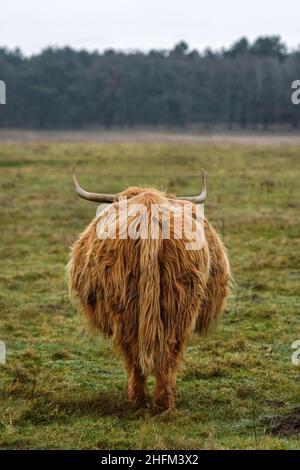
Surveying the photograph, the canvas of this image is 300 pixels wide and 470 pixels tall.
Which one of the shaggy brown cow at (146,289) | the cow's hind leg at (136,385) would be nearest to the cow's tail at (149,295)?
the shaggy brown cow at (146,289)

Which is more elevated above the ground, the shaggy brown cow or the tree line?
the tree line

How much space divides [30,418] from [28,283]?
15.0 feet

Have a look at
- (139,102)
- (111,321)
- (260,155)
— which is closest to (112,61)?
(139,102)

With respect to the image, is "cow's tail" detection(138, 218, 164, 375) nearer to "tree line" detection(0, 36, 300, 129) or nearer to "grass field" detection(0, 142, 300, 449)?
"grass field" detection(0, 142, 300, 449)

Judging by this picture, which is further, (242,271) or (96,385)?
(242,271)

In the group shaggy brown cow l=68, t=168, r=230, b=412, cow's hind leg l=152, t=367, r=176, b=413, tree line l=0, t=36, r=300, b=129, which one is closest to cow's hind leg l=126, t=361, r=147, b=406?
shaggy brown cow l=68, t=168, r=230, b=412

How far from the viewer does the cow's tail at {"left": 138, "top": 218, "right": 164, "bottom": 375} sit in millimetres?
4484

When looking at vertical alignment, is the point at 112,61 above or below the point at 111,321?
above

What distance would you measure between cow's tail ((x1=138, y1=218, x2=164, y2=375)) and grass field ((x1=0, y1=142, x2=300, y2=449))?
0.54 metres

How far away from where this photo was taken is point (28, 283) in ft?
30.5

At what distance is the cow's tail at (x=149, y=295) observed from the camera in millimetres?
4484

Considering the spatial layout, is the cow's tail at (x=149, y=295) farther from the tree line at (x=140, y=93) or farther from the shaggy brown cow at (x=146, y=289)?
the tree line at (x=140, y=93)
